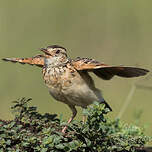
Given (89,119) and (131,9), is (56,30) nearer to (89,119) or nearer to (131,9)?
(131,9)

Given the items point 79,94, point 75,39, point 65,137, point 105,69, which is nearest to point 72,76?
point 79,94

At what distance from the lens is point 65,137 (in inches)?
150

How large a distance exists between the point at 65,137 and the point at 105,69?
1074mm

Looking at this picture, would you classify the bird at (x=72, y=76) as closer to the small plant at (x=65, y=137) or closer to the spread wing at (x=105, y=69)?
the spread wing at (x=105, y=69)

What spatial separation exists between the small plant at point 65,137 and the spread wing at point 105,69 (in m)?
0.60

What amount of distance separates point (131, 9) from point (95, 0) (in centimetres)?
101

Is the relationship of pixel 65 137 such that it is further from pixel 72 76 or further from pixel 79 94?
pixel 72 76

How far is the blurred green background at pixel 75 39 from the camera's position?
7.03m

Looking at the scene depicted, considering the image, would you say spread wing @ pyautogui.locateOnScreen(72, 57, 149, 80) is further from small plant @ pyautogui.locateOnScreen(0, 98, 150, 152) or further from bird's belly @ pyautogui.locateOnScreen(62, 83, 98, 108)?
small plant @ pyautogui.locateOnScreen(0, 98, 150, 152)

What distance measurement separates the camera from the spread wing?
4348 millimetres

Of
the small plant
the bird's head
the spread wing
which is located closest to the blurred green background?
the bird's head

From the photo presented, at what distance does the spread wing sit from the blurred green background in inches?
75.1

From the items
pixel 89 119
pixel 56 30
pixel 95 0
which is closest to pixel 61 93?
pixel 89 119

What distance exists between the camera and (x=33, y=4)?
827 centimetres
